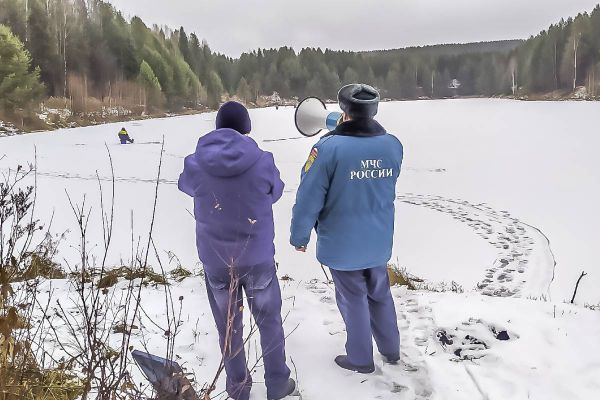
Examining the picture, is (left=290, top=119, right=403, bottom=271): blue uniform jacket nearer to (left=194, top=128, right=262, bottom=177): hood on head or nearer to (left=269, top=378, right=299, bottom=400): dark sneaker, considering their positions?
(left=194, top=128, right=262, bottom=177): hood on head

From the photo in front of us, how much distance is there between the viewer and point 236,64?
65750 millimetres

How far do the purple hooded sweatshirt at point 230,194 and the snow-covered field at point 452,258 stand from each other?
42cm

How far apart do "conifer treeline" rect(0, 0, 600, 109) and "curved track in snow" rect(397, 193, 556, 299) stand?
93.5 ft

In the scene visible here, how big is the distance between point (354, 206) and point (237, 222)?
62 centimetres

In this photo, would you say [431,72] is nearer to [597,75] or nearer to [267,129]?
[597,75]

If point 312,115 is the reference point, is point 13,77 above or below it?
above

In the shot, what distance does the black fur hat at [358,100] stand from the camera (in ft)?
7.89

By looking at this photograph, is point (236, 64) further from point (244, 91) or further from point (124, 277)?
point (124, 277)

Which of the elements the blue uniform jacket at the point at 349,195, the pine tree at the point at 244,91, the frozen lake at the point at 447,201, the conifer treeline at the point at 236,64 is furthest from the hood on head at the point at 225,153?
the pine tree at the point at 244,91

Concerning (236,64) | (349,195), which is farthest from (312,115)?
(236,64)

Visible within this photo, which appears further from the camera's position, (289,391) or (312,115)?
(312,115)

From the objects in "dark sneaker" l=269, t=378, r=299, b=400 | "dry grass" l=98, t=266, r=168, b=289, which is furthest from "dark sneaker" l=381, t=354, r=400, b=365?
"dry grass" l=98, t=266, r=168, b=289

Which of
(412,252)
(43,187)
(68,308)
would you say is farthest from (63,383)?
(43,187)

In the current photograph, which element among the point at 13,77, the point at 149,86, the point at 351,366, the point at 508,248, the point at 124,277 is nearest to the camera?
the point at 351,366
